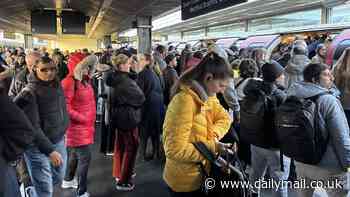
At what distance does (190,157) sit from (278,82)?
2.02 meters

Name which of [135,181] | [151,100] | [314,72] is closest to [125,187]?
[135,181]

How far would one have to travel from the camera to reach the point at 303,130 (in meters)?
3.12

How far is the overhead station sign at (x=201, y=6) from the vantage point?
5.50 m

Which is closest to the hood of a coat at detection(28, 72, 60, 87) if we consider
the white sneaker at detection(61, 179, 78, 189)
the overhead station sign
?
the white sneaker at detection(61, 179, 78, 189)

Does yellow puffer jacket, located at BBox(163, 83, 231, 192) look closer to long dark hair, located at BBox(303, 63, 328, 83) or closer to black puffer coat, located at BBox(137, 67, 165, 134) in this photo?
long dark hair, located at BBox(303, 63, 328, 83)

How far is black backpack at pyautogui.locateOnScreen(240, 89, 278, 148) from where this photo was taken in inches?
146

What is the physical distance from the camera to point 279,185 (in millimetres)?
3998

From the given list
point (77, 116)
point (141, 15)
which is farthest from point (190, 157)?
point (141, 15)

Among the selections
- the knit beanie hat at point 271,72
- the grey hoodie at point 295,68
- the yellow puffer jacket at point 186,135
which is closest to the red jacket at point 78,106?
the knit beanie hat at point 271,72

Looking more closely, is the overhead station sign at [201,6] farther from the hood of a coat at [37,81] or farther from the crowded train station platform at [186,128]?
the hood of a coat at [37,81]

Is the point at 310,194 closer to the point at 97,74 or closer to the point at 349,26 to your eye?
the point at 97,74

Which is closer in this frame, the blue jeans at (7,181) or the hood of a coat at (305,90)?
the blue jeans at (7,181)

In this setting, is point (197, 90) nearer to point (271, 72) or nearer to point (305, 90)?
point (305, 90)

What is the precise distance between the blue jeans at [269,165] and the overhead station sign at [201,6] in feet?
7.24
